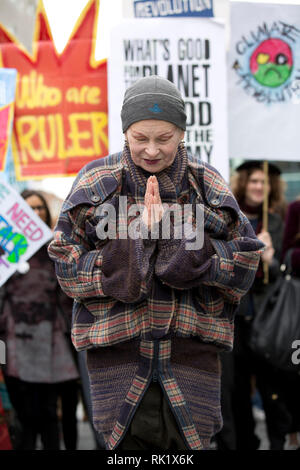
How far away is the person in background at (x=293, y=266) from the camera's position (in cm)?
421

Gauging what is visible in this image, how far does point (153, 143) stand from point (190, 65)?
1449 millimetres

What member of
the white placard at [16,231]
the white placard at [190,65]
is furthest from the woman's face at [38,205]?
the white placard at [190,65]

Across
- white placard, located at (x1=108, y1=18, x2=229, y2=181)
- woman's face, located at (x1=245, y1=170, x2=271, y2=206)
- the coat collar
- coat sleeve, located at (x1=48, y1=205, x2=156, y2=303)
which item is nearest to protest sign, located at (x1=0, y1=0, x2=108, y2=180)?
white placard, located at (x1=108, y1=18, x2=229, y2=181)

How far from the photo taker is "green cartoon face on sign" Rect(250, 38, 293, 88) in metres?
3.71

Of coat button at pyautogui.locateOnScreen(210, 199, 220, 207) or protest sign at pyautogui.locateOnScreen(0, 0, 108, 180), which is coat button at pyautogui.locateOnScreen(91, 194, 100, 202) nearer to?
coat button at pyautogui.locateOnScreen(210, 199, 220, 207)

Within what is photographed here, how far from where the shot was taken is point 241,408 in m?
4.34

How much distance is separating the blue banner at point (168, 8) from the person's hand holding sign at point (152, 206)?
65.8 inches

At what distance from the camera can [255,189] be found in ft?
14.3

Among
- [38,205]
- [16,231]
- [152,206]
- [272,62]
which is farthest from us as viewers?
[38,205]

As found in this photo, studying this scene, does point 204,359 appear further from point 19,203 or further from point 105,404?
point 19,203

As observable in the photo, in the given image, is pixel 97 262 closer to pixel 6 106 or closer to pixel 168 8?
pixel 6 106

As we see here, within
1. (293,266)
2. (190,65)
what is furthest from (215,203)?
(293,266)

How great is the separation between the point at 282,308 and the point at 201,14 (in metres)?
1.69
